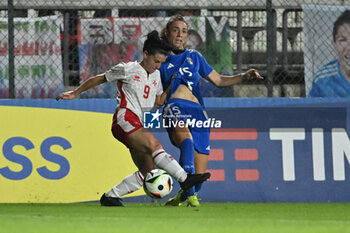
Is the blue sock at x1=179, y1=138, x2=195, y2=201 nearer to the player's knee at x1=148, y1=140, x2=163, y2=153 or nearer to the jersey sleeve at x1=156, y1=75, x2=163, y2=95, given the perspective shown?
the player's knee at x1=148, y1=140, x2=163, y2=153

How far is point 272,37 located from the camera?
9.92 metres

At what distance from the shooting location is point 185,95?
8.30 m

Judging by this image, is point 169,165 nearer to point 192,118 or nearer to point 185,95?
point 192,118

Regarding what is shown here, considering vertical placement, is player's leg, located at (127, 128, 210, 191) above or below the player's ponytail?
below

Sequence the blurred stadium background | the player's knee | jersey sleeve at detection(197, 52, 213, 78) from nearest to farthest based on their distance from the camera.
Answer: the player's knee → jersey sleeve at detection(197, 52, 213, 78) → the blurred stadium background

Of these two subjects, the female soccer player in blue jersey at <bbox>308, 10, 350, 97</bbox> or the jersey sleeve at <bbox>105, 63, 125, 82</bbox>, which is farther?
the female soccer player in blue jersey at <bbox>308, 10, 350, 97</bbox>

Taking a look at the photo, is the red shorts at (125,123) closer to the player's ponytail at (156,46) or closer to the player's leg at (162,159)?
the player's leg at (162,159)

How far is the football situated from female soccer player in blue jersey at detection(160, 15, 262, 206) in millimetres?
552

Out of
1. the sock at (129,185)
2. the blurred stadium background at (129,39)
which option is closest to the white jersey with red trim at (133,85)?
the sock at (129,185)

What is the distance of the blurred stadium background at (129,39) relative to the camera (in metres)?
9.55

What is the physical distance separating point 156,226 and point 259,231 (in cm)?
73

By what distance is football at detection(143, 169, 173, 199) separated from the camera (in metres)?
7.54

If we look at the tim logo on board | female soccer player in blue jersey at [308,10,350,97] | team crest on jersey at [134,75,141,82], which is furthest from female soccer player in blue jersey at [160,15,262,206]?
female soccer player in blue jersey at [308,10,350,97]

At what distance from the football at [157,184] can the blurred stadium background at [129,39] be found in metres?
2.30
